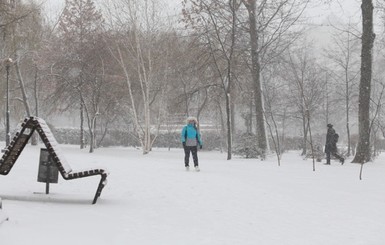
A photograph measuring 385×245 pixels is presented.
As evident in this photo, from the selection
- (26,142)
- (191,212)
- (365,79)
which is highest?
(365,79)

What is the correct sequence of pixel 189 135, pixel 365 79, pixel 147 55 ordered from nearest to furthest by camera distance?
1. pixel 189 135
2. pixel 365 79
3. pixel 147 55

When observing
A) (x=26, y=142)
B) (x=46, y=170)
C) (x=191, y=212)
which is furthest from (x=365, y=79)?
(x=26, y=142)

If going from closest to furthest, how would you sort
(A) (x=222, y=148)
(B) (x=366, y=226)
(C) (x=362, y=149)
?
(B) (x=366, y=226) → (C) (x=362, y=149) → (A) (x=222, y=148)

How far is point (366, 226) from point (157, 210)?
2986mm

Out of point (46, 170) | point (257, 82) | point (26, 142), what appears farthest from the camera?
point (257, 82)

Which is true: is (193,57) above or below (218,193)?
above

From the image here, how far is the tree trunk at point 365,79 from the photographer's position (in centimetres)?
1683

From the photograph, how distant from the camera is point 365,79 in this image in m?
17.1

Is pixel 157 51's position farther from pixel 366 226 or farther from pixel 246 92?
pixel 366 226

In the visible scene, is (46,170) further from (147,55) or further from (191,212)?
(147,55)

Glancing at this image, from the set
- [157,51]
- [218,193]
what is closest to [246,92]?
[157,51]

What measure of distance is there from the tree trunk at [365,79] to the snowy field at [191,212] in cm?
670

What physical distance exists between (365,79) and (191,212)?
1268 cm

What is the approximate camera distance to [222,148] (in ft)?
106
